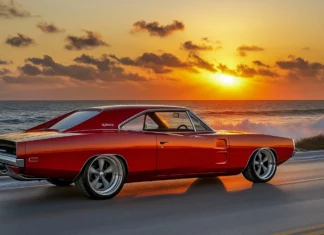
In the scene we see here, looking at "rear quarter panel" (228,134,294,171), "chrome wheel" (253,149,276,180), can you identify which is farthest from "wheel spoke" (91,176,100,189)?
"chrome wheel" (253,149,276,180)

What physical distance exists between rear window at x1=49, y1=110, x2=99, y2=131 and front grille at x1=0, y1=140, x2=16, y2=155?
2.93 feet

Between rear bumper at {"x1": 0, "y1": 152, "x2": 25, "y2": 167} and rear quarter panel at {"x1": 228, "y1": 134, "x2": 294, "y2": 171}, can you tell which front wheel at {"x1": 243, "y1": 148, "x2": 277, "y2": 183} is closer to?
rear quarter panel at {"x1": 228, "y1": 134, "x2": 294, "y2": 171}

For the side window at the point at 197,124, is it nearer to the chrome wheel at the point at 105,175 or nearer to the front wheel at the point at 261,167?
the front wheel at the point at 261,167

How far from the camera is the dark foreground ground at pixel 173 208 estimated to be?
22.1ft

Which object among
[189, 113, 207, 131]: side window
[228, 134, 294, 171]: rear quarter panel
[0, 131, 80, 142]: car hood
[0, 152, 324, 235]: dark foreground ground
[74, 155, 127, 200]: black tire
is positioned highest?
[189, 113, 207, 131]: side window

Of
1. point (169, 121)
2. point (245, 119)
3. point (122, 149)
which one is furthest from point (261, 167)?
point (245, 119)

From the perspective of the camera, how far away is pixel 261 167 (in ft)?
36.1

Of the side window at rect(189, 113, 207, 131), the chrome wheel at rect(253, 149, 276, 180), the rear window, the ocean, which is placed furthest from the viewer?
the ocean

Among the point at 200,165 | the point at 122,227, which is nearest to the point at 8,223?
the point at 122,227

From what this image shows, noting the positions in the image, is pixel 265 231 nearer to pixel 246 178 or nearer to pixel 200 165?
pixel 200 165

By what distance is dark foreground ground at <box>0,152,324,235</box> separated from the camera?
672 centimetres

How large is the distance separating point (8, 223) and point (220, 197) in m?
3.47

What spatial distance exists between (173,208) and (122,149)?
52.2 inches

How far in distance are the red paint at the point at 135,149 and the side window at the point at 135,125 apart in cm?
10
